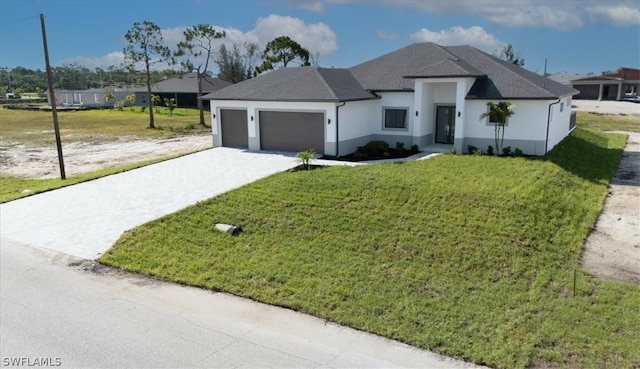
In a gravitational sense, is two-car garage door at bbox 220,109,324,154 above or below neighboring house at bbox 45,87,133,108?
below

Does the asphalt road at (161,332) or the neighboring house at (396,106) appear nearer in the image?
the asphalt road at (161,332)

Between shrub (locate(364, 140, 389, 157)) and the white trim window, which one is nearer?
shrub (locate(364, 140, 389, 157))

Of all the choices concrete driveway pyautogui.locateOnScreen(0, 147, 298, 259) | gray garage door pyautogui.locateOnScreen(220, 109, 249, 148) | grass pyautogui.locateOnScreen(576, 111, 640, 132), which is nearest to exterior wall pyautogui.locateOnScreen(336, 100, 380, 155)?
concrete driveway pyautogui.locateOnScreen(0, 147, 298, 259)

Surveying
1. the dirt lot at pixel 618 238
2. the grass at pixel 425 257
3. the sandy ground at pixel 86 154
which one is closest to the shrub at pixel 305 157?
the grass at pixel 425 257

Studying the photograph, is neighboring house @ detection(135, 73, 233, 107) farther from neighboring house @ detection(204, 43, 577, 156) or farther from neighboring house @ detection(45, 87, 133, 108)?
neighboring house @ detection(204, 43, 577, 156)

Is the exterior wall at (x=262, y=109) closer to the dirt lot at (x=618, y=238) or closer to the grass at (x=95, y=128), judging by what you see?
the dirt lot at (x=618, y=238)

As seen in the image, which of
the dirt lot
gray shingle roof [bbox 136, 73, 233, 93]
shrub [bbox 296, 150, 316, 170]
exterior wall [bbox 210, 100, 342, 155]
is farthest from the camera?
gray shingle roof [bbox 136, 73, 233, 93]

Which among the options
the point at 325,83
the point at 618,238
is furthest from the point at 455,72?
the point at 618,238
